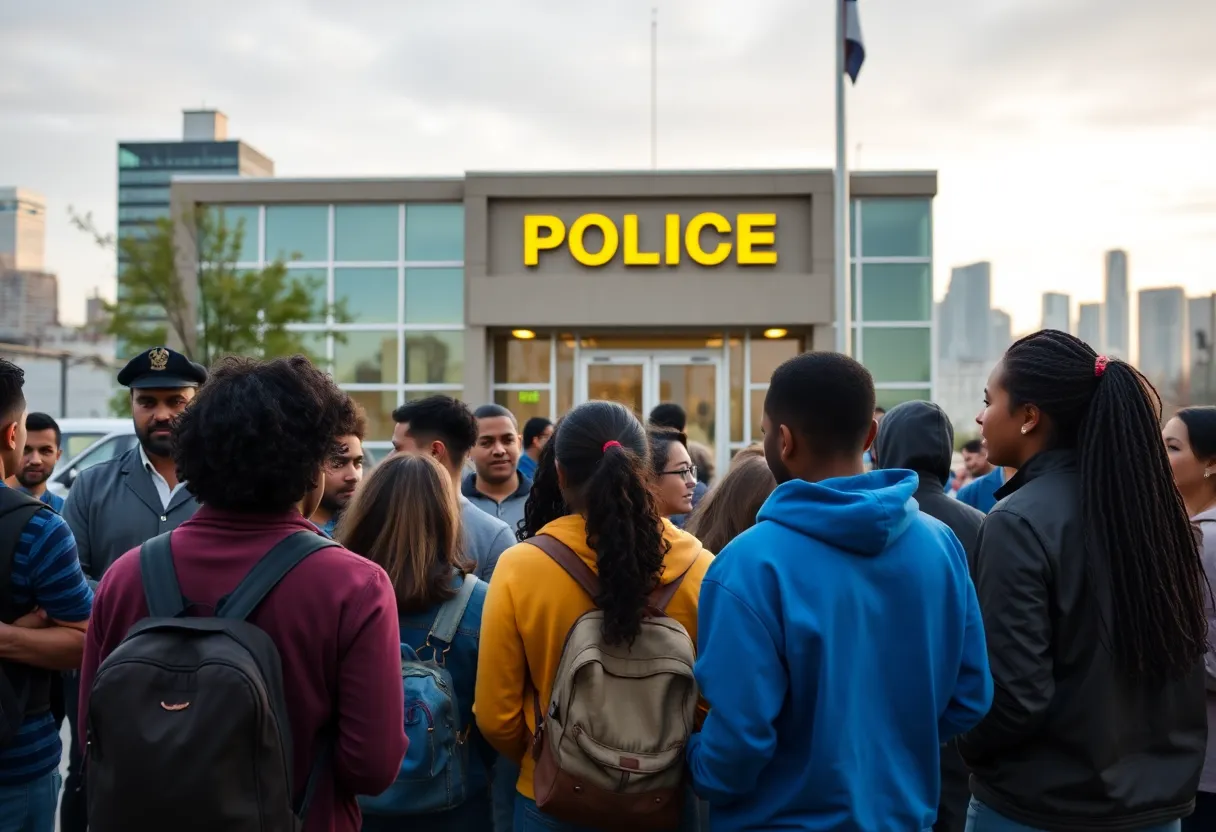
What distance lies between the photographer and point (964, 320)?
19.7m

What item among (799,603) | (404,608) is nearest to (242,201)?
(404,608)

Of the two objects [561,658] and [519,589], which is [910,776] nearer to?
[561,658]

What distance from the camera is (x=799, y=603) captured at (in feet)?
7.27

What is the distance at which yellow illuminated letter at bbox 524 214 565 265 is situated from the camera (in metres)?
17.5

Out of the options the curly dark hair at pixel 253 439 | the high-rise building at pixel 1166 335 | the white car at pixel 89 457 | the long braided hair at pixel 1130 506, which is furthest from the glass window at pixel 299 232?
the high-rise building at pixel 1166 335

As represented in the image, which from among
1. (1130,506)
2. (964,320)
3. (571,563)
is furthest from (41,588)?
(964,320)

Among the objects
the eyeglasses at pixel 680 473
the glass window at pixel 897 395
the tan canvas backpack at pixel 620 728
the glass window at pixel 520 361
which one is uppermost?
the glass window at pixel 520 361

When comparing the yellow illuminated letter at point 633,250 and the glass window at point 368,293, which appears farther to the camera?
the glass window at point 368,293

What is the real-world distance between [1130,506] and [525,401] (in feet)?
51.7

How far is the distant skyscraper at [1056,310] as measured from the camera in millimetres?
22812

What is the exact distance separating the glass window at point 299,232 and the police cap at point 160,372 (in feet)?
49.6

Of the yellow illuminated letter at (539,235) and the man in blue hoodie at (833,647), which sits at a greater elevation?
the yellow illuminated letter at (539,235)

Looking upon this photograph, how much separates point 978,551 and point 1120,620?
1.23 feet

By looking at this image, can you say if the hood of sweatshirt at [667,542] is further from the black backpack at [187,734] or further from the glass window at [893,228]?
the glass window at [893,228]
